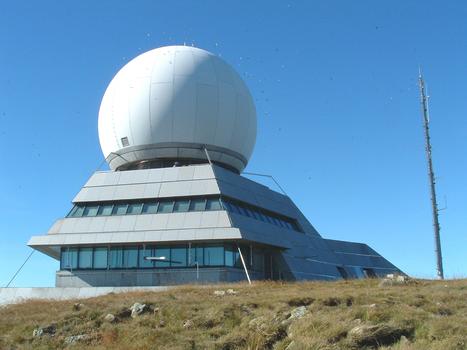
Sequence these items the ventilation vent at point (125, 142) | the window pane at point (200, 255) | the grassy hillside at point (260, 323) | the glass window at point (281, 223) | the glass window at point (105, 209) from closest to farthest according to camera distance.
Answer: the grassy hillside at point (260, 323) → the window pane at point (200, 255) → the glass window at point (105, 209) → the ventilation vent at point (125, 142) → the glass window at point (281, 223)

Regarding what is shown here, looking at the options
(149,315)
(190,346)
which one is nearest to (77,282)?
(149,315)

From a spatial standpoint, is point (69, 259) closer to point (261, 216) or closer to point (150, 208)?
point (150, 208)

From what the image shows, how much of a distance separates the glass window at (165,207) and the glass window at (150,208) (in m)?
0.31

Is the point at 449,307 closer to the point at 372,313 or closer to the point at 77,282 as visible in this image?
the point at 372,313

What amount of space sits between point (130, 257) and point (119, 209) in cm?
340

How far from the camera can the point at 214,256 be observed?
3172cm

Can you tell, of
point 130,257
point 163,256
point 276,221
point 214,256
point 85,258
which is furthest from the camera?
point 276,221

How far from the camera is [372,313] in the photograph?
511 inches

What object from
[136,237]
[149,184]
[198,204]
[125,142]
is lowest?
[136,237]

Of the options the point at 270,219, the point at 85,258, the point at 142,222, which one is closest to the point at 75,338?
the point at 142,222

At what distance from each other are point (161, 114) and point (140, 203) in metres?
5.73

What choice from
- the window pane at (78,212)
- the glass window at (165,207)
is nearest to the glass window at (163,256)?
the glass window at (165,207)

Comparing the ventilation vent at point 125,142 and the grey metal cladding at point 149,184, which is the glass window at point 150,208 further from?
Result: the ventilation vent at point 125,142

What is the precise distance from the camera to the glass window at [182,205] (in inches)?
1324
